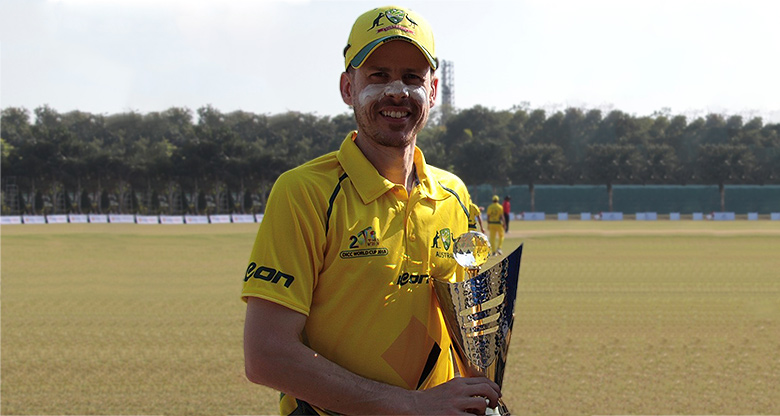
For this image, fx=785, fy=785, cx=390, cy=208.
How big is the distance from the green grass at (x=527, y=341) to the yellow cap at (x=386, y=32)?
4.69m

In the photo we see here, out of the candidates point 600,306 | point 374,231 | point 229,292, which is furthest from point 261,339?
point 229,292

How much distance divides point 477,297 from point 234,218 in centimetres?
6001

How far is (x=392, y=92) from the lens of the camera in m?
2.21

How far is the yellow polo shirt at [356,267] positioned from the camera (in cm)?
209

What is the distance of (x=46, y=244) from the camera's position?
28922 millimetres

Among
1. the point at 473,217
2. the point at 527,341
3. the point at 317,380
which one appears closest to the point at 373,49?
the point at 473,217

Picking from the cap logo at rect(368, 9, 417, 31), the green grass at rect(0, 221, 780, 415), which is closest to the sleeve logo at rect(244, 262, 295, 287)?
the cap logo at rect(368, 9, 417, 31)

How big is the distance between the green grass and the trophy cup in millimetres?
4360

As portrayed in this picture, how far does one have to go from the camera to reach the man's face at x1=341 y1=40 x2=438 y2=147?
7.26ft

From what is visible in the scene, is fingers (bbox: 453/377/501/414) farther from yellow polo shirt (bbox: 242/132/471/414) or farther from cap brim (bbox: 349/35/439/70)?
cap brim (bbox: 349/35/439/70)

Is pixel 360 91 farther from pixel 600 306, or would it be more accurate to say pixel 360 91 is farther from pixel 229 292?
pixel 229 292

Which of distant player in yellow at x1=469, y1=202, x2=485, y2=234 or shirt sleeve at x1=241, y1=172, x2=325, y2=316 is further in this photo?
distant player in yellow at x1=469, y1=202, x2=485, y2=234

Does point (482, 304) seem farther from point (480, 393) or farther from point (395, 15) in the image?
point (395, 15)

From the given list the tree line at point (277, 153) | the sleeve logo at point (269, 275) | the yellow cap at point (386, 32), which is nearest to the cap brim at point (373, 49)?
the yellow cap at point (386, 32)
